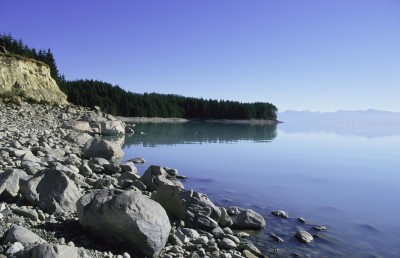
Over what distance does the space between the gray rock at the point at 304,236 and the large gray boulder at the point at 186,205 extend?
6.79 feet

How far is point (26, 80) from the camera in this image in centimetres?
4644


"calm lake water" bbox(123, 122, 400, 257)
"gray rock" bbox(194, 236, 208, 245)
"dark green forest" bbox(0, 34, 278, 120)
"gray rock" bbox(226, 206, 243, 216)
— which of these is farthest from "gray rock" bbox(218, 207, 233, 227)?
"dark green forest" bbox(0, 34, 278, 120)

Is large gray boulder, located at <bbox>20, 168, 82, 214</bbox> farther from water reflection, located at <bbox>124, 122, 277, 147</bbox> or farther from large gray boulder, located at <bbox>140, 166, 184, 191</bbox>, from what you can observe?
water reflection, located at <bbox>124, 122, 277, 147</bbox>

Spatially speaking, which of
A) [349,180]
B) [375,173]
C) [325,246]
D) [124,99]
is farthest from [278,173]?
[124,99]

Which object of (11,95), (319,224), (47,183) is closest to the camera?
(47,183)

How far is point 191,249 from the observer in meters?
7.37

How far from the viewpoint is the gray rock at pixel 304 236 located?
8.96 m

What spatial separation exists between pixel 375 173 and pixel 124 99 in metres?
89.5

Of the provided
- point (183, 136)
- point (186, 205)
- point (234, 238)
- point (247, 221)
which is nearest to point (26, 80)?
point (183, 136)

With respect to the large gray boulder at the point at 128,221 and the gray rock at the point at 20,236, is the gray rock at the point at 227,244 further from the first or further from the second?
the gray rock at the point at 20,236

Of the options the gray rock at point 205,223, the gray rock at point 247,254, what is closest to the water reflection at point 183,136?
the gray rock at point 205,223

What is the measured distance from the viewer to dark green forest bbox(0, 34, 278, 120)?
87037 mm

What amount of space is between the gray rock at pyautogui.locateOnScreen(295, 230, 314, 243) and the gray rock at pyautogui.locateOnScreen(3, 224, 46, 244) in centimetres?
603

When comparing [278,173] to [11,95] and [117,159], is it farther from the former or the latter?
[11,95]
